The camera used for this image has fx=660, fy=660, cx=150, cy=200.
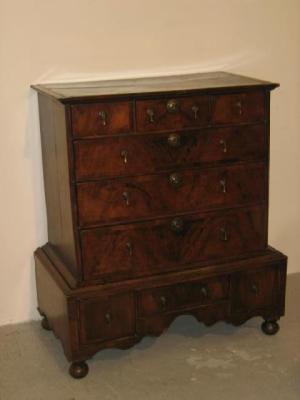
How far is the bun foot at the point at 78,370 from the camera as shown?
2383 mm

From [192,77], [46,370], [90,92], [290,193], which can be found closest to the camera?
[90,92]

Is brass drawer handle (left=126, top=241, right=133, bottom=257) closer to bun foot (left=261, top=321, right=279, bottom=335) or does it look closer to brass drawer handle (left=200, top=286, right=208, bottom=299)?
brass drawer handle (left=200, top=286, right=208, bottom=299)

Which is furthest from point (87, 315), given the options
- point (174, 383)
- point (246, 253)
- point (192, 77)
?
point (192, 77)

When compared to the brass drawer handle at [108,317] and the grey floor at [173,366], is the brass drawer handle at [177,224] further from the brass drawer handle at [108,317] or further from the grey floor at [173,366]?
the grey floor at [173,366]

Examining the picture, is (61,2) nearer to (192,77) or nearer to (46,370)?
(192,77)

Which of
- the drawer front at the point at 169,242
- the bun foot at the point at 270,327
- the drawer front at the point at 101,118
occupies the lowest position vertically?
the bun foot at the point at 270,327

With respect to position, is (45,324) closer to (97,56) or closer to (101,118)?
(101,118)

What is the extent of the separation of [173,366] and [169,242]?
1.52 feet

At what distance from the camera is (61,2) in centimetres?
251

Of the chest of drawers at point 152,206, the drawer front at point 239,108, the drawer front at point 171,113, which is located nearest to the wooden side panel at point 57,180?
the chest of drawers at point 152,206

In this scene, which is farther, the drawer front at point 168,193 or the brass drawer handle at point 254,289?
the brass drawer handle at point 254,289

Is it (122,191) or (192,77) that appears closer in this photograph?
(122,191)

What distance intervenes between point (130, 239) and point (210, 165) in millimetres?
398

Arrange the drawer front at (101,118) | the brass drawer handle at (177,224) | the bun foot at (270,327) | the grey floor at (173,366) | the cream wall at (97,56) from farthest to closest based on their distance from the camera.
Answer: the bun foot at (270,327), the cream wall at (97,56), the brass drawer handle at (177,224), the grey floor at (173,366), the drawer front at (101,118)
